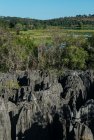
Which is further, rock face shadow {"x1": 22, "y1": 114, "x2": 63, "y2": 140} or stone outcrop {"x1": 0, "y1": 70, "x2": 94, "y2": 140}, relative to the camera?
rock face shadow {"x1": 22, "y1": 114, "x2": 63, "y2": 140}

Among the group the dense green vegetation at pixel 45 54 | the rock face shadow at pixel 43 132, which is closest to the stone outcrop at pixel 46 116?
A: the rock face shadow at pixel 43 132

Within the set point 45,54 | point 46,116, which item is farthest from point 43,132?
point 45,54

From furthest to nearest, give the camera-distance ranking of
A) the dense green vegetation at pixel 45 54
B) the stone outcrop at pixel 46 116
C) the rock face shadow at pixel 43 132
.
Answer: the dense green vegetation at pixel 45 54
the rock face shadow at pixel 43 132
the stone outcrop at pixel 46 116

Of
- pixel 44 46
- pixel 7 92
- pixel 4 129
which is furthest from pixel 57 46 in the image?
pixel 4 129

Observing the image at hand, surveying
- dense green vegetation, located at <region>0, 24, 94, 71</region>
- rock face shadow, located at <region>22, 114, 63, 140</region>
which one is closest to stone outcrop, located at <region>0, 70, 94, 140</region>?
rock face shadow, located at <region>22, 114, 63, 140</region>

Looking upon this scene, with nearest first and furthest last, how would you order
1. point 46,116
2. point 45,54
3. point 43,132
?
point 43,132, point 46,116, point 45,54

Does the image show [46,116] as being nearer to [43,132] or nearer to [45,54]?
[43,132]

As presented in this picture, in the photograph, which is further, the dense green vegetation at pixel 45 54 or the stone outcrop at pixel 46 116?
the dense green vegetation at pixel 45 54

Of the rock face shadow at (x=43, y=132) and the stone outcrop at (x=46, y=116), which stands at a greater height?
the stone outcrop at (x=46, y=116)

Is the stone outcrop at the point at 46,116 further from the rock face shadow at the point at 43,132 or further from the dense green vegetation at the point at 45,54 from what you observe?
the dense green vegetation at the point at 45,54

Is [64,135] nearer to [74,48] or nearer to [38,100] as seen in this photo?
[38,100]

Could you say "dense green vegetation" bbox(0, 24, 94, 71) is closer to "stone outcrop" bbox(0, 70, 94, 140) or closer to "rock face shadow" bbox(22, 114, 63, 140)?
"stone outcrop" bbox(0, 70, 94, 140)
